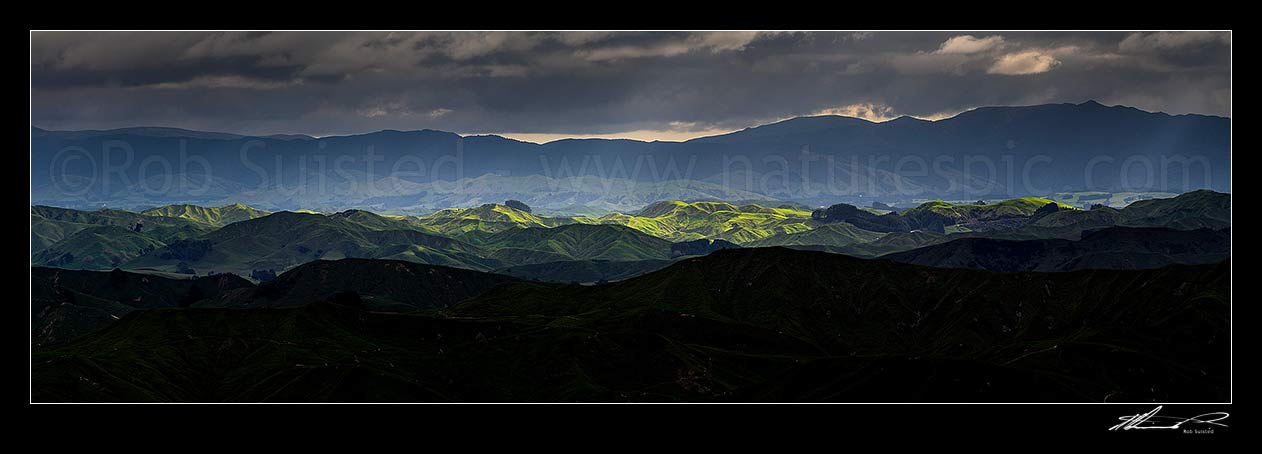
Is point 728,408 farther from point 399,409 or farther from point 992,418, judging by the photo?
point 399,409

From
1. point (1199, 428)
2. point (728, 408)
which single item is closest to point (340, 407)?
point (728, 408)
